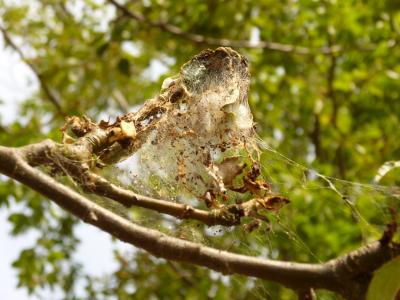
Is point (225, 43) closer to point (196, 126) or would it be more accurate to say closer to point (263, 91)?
point (263, 91)

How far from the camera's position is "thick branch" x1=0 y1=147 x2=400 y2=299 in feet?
5.07

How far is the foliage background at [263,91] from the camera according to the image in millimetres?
4895

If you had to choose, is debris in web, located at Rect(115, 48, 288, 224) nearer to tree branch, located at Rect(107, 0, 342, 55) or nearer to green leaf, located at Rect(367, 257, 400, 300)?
green leaf, located at Rect(367, 257, 400, 300)

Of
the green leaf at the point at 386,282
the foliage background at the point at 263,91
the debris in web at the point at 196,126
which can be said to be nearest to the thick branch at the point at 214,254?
the green leaf at the point at 386,282

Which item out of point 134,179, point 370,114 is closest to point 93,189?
point 134,179

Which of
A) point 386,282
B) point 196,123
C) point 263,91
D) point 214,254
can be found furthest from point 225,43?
point 386,282

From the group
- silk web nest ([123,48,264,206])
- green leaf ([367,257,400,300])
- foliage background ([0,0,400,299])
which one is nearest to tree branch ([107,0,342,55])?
foliage background ([0,0,400,299])

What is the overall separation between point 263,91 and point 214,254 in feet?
15.2

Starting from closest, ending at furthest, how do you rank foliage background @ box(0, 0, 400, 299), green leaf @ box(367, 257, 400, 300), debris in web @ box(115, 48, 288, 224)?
green leaf @ box(367, 257, 400, 300)
debris in web @ box(115, 48, 288, 224)
foliage background @ box(0, 0, 400, 299)

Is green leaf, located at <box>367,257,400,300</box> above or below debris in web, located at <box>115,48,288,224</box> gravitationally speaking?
below

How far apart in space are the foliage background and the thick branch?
100 inches

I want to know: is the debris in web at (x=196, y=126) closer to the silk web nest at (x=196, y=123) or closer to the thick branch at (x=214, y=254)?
the silk web nest at (x=196, y=123)

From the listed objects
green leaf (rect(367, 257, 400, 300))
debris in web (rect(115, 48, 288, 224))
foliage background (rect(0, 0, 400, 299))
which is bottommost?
green leaf (rect(367, 257, 400, 300))

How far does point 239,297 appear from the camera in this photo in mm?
5168
